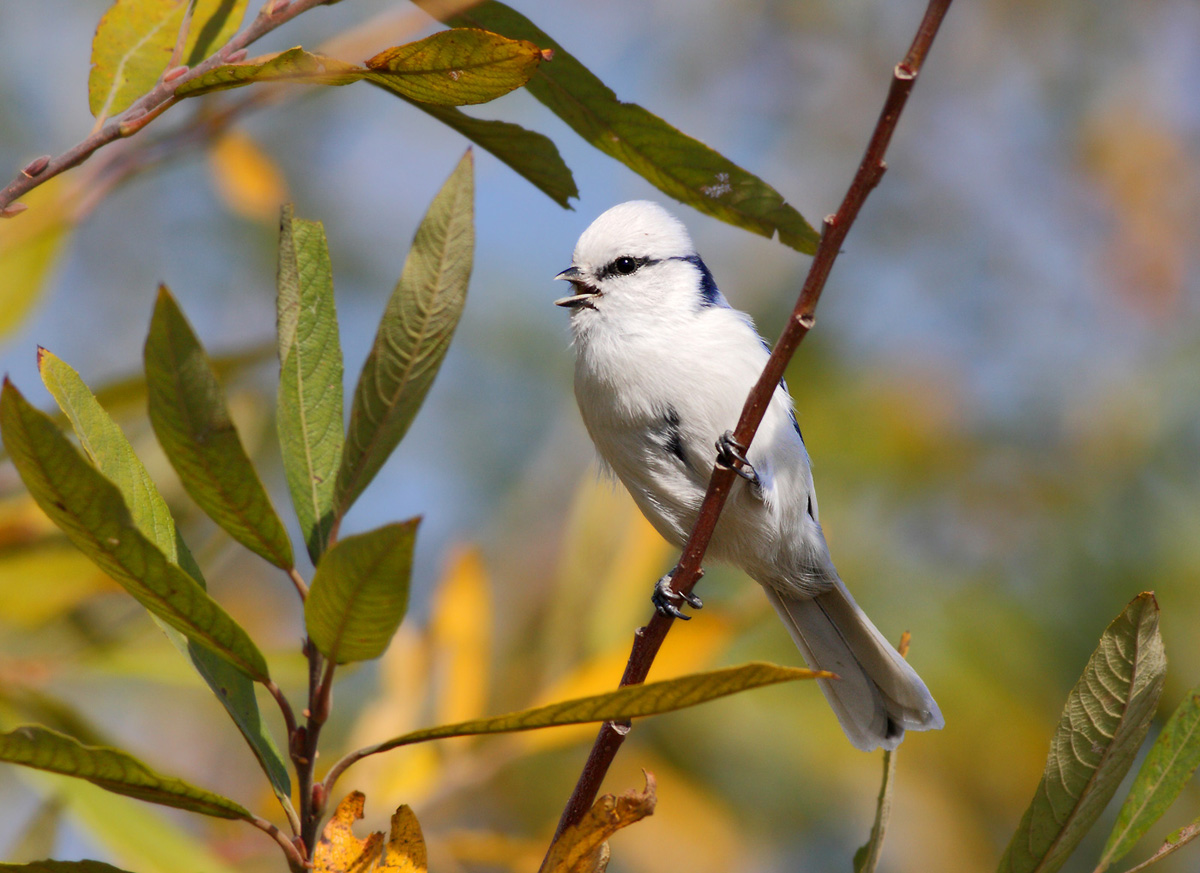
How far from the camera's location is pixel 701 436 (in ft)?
8.45

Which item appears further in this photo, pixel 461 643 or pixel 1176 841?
pixel 461 643

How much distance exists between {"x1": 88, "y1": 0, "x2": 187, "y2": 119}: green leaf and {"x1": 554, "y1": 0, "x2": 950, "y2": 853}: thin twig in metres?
0.91

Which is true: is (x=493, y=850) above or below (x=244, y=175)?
below

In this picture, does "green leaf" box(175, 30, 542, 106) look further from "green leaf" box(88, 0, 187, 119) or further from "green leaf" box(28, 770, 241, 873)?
"green leaf" box(28, 770, 241, 873)

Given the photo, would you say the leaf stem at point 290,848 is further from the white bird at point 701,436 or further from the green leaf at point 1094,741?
the white bird at point 701,436

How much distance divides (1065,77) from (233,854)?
5.22 m

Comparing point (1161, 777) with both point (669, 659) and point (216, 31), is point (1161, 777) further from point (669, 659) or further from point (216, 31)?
point (216, 31)

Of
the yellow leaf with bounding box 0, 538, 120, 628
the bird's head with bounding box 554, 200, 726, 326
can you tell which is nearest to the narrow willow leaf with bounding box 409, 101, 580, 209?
the yellow leaf with bounding box 0, 538, 120, 628

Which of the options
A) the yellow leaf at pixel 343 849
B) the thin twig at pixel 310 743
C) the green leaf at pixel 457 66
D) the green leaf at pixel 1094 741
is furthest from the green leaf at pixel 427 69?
the green leaf at pixel 1094 741

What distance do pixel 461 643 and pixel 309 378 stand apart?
1.05 meters

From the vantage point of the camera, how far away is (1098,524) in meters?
3.96

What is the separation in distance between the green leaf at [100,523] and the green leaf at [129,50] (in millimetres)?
644

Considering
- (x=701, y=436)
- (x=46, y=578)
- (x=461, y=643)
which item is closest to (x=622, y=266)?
(x=701, y=436)

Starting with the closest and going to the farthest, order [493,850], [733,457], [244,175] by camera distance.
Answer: [733,457], [493,850], [244,175]
